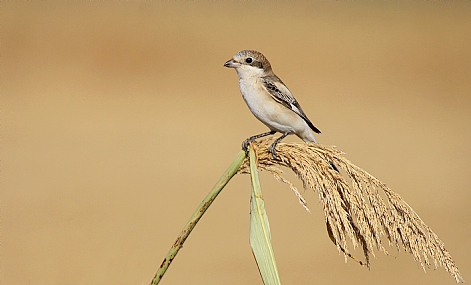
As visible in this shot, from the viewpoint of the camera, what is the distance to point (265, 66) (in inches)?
153

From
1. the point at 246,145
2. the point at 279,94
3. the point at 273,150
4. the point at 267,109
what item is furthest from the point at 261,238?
the point at 279,94

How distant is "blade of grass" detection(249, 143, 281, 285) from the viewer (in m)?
1.89

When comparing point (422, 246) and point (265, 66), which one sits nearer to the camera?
point (422, 246)

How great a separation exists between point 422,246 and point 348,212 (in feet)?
0.93

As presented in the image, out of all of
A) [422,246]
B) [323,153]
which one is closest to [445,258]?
[422,246]

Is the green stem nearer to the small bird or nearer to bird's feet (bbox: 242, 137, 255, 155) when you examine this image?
bird's feet (bbox: 242, 137, 255, 155)

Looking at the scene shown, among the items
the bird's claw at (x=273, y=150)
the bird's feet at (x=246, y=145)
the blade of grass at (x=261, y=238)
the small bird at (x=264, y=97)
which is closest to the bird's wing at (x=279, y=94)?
the small bird at (x=264, y=97)

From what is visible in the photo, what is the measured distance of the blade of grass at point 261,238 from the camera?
6.20ft

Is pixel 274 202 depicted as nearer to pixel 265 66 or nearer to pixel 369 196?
pixel 265 66

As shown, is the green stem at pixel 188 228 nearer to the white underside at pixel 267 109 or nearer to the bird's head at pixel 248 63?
the white underside at pixel 267 109

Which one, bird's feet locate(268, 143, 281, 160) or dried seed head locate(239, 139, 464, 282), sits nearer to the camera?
dried seed head locate(239, 139, 464, 282)

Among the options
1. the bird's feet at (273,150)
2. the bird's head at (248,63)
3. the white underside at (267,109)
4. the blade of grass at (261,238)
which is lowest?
the blade of grass at (261,238)

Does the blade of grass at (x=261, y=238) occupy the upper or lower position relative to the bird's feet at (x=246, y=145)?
lower

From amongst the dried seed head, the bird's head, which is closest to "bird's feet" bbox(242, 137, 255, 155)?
the dried seed head
